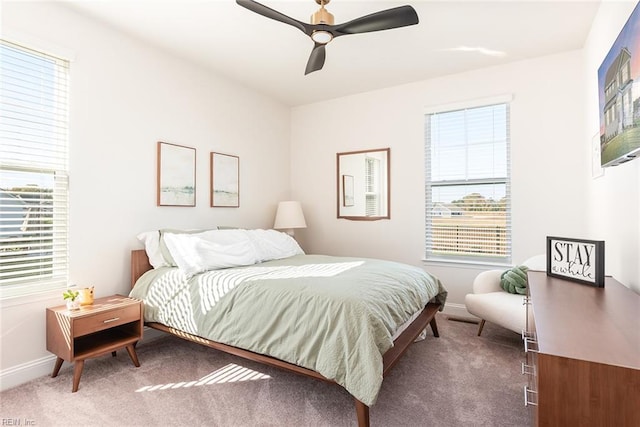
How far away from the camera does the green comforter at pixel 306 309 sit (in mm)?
1746

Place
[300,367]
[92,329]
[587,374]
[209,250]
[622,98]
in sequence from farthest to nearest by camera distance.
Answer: [209,250]
[92,329]
[300,367]
[622,98]
[587,374]

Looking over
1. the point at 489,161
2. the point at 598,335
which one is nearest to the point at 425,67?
the point at 489,161

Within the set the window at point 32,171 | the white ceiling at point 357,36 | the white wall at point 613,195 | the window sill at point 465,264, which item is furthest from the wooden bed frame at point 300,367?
the white ceiling at point 357,36

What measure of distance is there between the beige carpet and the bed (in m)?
0.27

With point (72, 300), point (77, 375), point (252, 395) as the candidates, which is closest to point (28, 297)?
point (72, 300)

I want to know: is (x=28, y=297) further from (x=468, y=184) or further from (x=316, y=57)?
(x=468, y=184)

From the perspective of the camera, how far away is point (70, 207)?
2537 millimetres

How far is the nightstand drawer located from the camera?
220 cm

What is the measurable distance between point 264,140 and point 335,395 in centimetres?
329

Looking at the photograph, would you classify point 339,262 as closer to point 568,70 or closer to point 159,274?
point 159,274

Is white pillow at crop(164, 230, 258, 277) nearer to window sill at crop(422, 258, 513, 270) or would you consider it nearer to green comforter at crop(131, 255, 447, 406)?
green comforter at crop(131, 255, 447, 406)

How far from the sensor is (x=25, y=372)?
2.30 m

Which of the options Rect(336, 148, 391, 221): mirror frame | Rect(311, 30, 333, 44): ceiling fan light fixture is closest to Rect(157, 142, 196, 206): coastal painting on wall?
Rect(311, 30, 333, 44): ceiling fan light fixture

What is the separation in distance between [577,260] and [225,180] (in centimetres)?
329
